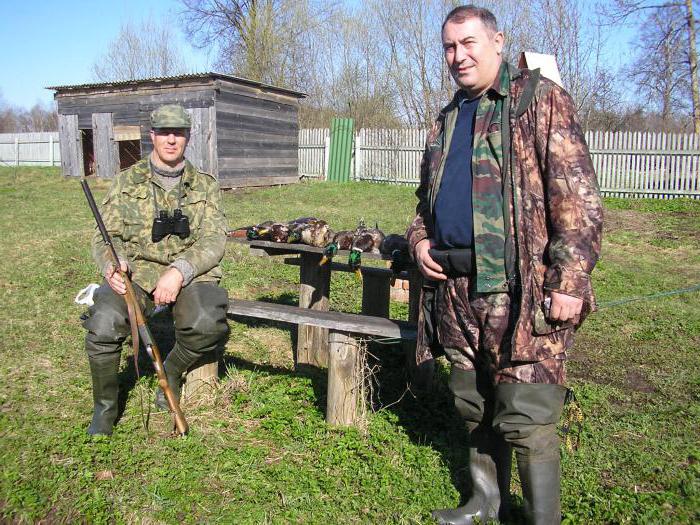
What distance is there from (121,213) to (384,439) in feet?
7.64

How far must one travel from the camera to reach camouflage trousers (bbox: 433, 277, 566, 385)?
2.69 metres

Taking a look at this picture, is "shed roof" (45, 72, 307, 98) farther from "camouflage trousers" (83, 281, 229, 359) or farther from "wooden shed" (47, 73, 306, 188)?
"camouflage trousers" (83, 281, 229, 359)

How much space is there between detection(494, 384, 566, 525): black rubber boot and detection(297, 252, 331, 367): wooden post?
2615 mm

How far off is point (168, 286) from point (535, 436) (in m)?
2.42

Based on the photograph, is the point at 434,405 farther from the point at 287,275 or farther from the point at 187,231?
the point at 287,275

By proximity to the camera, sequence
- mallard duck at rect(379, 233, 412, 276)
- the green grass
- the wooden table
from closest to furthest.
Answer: the green grass
mallard duck at rect(379, 233, 412, 276)
the wooden table

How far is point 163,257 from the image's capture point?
13.9ft

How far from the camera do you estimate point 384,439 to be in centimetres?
399

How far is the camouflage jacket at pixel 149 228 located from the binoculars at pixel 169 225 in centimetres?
6

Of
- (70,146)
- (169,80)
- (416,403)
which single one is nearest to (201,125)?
(169,80)

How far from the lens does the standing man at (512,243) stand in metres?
2.57

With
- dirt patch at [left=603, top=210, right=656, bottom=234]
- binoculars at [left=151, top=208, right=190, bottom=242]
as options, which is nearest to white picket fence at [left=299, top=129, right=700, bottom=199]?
dirt patch at [left=603, top=210, right=656, bottom=234]

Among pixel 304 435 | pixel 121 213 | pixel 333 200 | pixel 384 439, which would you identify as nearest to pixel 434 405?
pixel 384 439

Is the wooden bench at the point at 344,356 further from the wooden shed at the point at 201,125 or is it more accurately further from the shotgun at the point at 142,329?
the wooden shed at the point at 201,125
